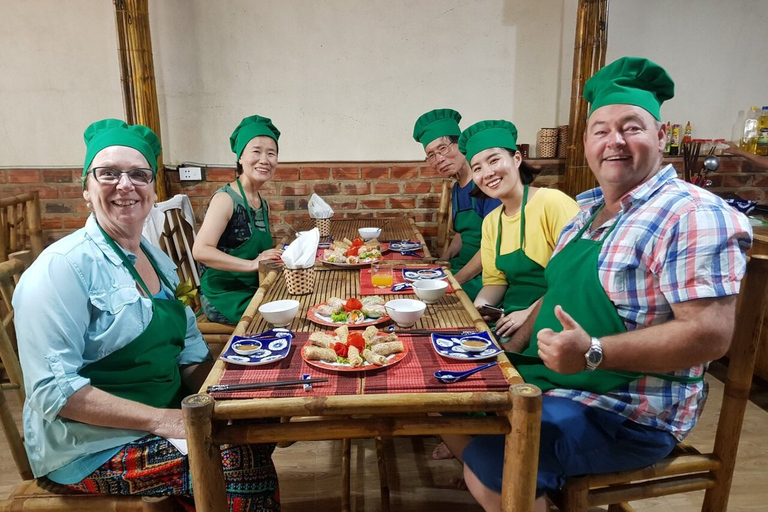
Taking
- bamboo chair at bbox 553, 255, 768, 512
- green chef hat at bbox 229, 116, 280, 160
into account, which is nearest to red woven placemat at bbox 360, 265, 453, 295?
bamboo chair at bbox 553, 255, 768, 512

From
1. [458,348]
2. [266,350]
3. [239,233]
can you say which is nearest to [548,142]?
[239,233]

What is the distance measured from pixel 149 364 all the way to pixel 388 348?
0.71m

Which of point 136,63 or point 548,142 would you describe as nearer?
point 136,63

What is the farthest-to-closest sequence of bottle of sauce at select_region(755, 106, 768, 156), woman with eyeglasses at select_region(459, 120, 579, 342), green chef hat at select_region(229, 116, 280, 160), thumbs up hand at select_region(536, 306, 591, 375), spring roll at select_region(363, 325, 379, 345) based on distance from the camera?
bottle of sauce at select_region(755, 106, 768, 156), green chef hat at select_region(229, 116, 280, 160), woman with eyeglasses at select_region(459, 120, 579, 342), spring roll at select_region(363, 325, 379, 345), thumbs up hand at select_region(536, 306, 591, 375)

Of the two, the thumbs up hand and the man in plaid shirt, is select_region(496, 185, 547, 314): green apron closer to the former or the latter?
the man in plaid shirt

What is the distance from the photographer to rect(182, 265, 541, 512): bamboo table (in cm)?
113

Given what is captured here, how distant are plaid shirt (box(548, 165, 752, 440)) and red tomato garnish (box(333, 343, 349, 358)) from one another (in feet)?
1.98

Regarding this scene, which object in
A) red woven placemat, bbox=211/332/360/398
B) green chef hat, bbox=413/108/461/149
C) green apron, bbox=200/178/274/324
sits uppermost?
green chef hat, bbox=413/108/461/149

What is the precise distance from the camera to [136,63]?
3.51 metres

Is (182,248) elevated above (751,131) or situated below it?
below

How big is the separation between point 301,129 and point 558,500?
10.3 ft

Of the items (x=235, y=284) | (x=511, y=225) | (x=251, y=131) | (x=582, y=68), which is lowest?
(x=235, y=284)

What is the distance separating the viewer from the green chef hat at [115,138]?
1.57 m

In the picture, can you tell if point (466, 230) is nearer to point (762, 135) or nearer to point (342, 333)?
point (342, 333)
